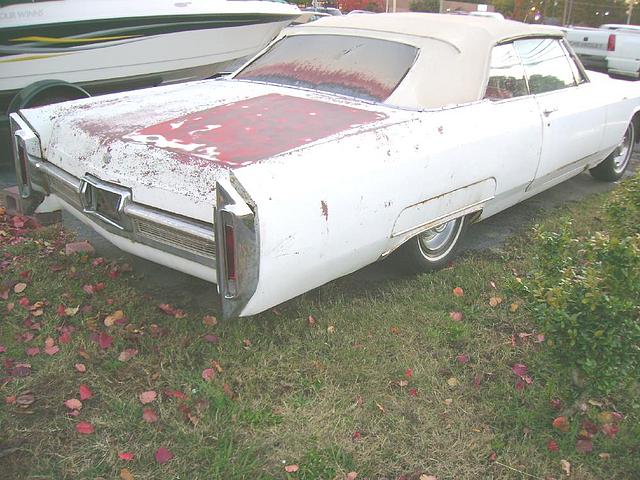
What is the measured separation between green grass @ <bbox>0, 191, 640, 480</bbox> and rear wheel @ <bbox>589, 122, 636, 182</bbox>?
2.97 metres

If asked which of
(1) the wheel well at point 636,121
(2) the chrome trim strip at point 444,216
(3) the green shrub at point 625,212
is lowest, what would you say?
(1) the wheel well at point 636,121

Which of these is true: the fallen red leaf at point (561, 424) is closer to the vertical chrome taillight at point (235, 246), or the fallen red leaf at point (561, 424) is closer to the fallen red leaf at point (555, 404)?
the fallen red leaf at point (555, 404)

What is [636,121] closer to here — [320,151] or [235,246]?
[320,151]

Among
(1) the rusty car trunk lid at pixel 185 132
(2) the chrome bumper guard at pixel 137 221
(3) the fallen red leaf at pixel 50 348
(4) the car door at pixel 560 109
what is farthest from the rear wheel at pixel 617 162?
(3) the fallen red leaf at pixel 50 348

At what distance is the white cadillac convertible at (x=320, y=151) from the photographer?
253 cm

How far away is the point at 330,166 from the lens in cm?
266

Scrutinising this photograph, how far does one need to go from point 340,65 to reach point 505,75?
41.5 inches

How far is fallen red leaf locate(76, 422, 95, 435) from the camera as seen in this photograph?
2346 millimetres

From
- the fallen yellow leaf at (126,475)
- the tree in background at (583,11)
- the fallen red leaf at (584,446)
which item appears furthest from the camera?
the tree in background at (583,11)

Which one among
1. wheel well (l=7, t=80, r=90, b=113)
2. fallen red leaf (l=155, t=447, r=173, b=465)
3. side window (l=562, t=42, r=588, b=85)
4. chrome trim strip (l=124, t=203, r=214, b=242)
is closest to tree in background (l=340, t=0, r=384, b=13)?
wheel well (l=7, t=80, r=90, b=113)

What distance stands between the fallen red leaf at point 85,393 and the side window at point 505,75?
269cm

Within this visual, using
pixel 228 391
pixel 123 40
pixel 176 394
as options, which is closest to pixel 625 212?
pixel 228 391

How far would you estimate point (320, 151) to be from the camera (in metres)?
2.69

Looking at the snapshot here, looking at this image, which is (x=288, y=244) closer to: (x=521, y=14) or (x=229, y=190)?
(x=229, y=190)
